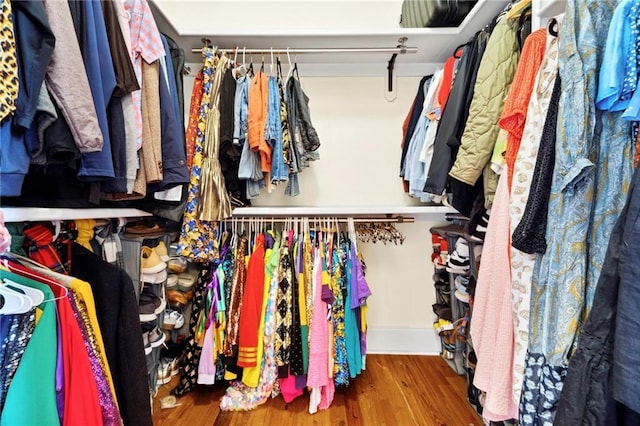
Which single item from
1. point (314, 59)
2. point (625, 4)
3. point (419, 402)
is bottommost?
point (419, 402)

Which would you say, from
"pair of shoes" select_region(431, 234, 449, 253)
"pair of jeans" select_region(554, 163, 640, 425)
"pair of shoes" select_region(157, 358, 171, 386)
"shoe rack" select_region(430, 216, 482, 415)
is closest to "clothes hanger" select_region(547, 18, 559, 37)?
"pair of jeans" select_region(554, 163, 640, 425)

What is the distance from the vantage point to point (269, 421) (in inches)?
53.2

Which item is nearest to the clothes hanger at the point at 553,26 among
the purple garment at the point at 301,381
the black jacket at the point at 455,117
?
the black jacket at the point at 455,117

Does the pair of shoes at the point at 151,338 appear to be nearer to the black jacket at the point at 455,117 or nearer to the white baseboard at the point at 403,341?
the white baseboard at the point at 403,341

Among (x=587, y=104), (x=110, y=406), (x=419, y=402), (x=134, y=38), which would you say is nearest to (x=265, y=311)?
(x=110, y=406)

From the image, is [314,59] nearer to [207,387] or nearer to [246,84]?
[246,84]

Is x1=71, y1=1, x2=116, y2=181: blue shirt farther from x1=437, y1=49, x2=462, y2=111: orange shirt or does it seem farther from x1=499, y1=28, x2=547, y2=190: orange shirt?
x1=437, y1=49, x2=462, y2=111: orange shirt

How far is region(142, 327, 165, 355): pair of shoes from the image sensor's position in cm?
122

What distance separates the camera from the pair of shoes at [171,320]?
4.83 ft

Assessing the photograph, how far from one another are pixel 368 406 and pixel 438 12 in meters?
1.96

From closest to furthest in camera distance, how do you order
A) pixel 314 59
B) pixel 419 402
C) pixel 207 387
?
pixel 419 402 < pixel 207 387 < pixel 314 59

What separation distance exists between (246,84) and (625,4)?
1349 millimetres

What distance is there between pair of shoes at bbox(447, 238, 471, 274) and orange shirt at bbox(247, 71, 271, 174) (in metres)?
1.04

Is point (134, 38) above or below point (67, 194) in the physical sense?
above
